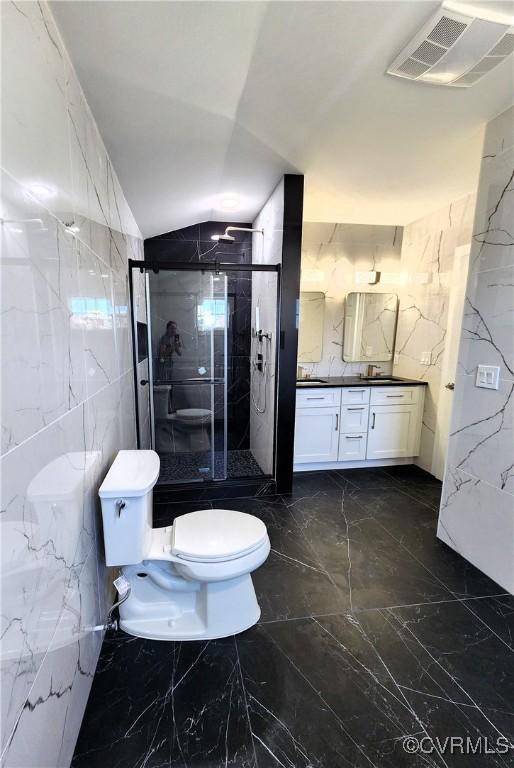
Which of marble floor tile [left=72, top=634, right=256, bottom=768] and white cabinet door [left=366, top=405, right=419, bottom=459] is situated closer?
marble floor tile [left=72, top=634, right=256, bottom=768]

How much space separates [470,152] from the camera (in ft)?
6.88

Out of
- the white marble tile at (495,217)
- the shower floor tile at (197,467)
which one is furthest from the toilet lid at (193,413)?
the white marble tile at (495,217)

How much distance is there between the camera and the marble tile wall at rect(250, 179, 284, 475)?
2.72 meters

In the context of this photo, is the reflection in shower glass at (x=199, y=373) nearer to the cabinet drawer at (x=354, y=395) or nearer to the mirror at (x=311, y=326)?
the mirror at (x=311, y=326)

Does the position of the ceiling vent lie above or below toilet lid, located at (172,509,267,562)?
above

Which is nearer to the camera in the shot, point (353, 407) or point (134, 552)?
point (134, 552)

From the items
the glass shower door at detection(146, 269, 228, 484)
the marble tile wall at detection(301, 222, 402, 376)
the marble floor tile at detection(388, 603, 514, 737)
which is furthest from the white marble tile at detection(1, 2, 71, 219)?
the marble tile wall at detection(301, 222, 402, 376)

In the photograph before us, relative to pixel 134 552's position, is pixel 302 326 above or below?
above

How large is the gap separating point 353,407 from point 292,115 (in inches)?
90.5

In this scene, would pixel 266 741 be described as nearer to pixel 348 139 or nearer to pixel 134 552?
pixel 134 552

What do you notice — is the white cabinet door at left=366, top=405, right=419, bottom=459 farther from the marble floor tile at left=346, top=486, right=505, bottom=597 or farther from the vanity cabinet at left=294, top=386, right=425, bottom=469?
the marble floor tile at left=346, top=486, right=505, bottom=597

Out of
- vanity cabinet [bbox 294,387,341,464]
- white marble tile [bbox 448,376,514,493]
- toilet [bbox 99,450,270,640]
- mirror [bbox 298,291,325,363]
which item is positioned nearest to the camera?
toilet [bbox 99,450,270,640]

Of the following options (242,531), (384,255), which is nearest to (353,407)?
(384,255)

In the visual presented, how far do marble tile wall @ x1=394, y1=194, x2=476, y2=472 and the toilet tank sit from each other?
9.33ft
